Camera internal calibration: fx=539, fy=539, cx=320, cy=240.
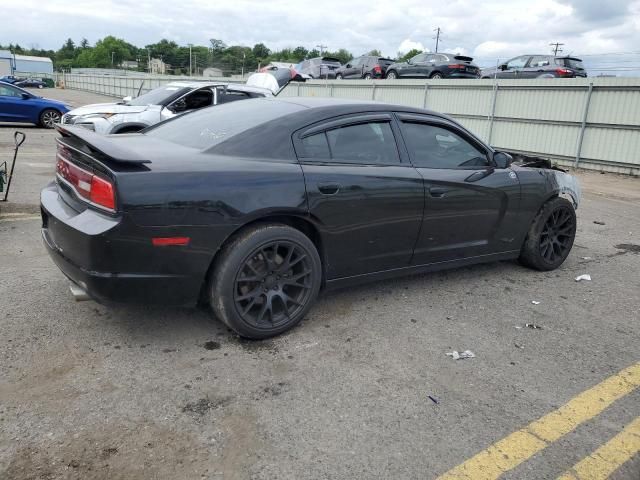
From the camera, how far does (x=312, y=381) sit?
119 inches

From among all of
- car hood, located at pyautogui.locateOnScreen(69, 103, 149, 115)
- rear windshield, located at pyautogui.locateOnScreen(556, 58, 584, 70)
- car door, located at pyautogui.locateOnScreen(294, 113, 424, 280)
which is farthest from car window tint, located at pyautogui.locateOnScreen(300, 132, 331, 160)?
rear windshield, located at pyautogui.locateOnScreen(556, 58, 584, 70)

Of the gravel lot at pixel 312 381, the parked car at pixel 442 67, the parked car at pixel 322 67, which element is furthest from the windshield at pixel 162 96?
the parked car at pixel 322 67

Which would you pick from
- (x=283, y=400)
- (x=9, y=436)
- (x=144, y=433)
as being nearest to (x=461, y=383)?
(x=283, y=400)

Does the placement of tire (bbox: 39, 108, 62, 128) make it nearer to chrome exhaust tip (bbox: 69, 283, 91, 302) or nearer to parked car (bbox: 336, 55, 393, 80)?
parked car (bbox: 336, 55, 393, 80)

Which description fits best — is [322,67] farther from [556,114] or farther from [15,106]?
[556,114]

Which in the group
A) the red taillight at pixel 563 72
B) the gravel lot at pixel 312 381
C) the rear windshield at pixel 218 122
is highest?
the red taillight at pixel 563 72

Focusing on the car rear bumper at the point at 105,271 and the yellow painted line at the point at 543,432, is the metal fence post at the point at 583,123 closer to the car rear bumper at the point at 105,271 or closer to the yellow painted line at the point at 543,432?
the yellow painted line at the point at 543,432

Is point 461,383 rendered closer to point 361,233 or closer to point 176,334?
point 361,233

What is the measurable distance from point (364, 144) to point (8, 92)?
15.9 metres

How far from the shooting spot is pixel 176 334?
3.46m

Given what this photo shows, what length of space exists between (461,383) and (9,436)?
2.30 metres

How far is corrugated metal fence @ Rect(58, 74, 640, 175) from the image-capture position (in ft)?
41.7

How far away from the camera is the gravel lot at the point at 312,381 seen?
2379 mm

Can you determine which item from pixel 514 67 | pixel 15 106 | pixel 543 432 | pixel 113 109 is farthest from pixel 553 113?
pixel 15 106
